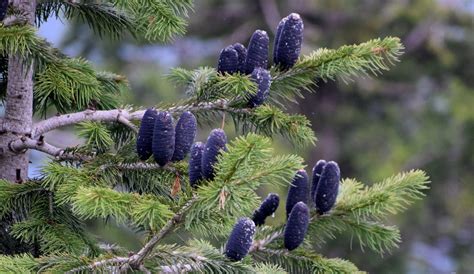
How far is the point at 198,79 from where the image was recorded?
274 cm

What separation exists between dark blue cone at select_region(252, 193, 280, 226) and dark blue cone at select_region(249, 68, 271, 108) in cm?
32

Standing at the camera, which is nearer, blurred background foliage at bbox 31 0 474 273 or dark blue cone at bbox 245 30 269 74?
dark blue cone at bbox 245 30 269 74

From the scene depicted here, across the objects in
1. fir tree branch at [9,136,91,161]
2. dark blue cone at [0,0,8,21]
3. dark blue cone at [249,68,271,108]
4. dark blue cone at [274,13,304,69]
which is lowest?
fir tree branch at [9,136,91,161]

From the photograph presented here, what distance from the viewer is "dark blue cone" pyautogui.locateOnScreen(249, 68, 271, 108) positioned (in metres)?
2.53

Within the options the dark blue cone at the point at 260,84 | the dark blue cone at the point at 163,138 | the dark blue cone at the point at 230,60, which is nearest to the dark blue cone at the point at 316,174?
the dark blue cone at the point at 260,84

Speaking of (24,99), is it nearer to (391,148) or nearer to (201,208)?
(201,208)

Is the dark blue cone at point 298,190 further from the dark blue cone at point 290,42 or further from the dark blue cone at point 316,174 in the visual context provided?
the dark blue cone at point 290,42

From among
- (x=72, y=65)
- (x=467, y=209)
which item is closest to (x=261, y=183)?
(x=72, y=65)

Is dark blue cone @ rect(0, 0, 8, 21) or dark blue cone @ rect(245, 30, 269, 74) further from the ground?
dark blue cone @ rect(245, 30, 269, 74)

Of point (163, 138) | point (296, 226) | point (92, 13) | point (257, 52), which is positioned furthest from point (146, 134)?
point (92, 13)

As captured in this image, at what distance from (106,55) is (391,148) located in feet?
14.8

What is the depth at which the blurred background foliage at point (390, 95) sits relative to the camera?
14.2m

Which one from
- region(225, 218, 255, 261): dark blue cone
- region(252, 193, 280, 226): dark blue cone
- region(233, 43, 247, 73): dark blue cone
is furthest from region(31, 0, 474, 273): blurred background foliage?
region(225, 218, 255, 261): dark blue cone

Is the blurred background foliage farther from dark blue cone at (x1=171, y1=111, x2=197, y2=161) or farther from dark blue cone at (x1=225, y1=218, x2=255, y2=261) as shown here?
dark blue cone at (x1=225, y1=218, x2=255, y2=261)
